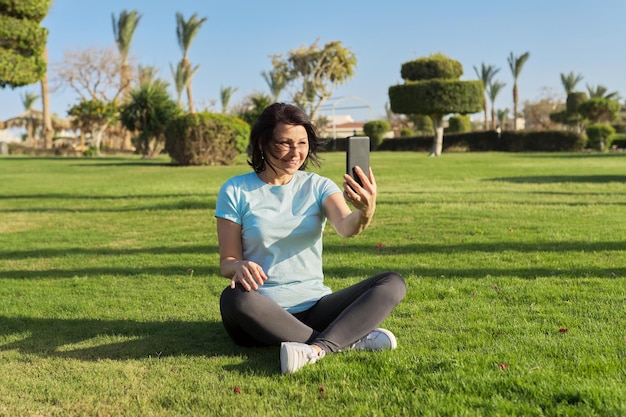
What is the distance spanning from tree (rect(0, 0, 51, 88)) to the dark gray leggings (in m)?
15.4

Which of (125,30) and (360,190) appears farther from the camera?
(125,30)

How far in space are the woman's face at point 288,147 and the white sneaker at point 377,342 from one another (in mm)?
891

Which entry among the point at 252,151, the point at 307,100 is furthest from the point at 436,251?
the point at 307,100

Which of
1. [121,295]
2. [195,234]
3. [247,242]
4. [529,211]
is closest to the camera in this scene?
[247,242]

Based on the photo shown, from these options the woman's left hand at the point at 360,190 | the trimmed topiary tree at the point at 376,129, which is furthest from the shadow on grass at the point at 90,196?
the trimmed topiary tree at the point at 376,129

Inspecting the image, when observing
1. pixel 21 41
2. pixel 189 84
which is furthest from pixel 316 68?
pixel 21 41

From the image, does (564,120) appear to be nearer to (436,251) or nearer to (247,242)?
(436,251)

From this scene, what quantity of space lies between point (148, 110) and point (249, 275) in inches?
1174

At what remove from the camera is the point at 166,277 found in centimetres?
559

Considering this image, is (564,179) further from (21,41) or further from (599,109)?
(599,109)

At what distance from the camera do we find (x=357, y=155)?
2832 mm

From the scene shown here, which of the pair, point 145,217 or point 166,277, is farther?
point 145,217

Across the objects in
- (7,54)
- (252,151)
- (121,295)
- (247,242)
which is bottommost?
(121,295)

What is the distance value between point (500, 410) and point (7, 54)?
56.2ft
